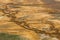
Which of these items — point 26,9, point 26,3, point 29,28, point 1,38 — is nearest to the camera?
point 1,38

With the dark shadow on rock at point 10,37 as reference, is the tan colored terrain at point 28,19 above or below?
above

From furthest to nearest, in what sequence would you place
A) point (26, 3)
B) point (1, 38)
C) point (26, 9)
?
point (26, 3)
point (26, 9)
point (1, 38)

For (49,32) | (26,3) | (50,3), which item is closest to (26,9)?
(26,3)

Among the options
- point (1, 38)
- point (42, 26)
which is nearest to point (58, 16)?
point (42, 26)

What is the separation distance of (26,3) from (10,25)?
408 mm

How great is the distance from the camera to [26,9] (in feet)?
5.44

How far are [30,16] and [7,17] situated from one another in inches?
7.8

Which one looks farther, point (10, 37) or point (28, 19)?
point (28, 19)

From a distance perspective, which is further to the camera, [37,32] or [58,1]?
[58,1]

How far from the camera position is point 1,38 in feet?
4.26

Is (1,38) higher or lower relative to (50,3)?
lower

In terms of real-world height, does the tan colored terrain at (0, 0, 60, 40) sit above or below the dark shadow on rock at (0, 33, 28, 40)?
above

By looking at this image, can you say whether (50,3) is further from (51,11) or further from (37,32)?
(37,32)

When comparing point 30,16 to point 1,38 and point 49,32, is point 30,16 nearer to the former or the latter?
point 49,32
